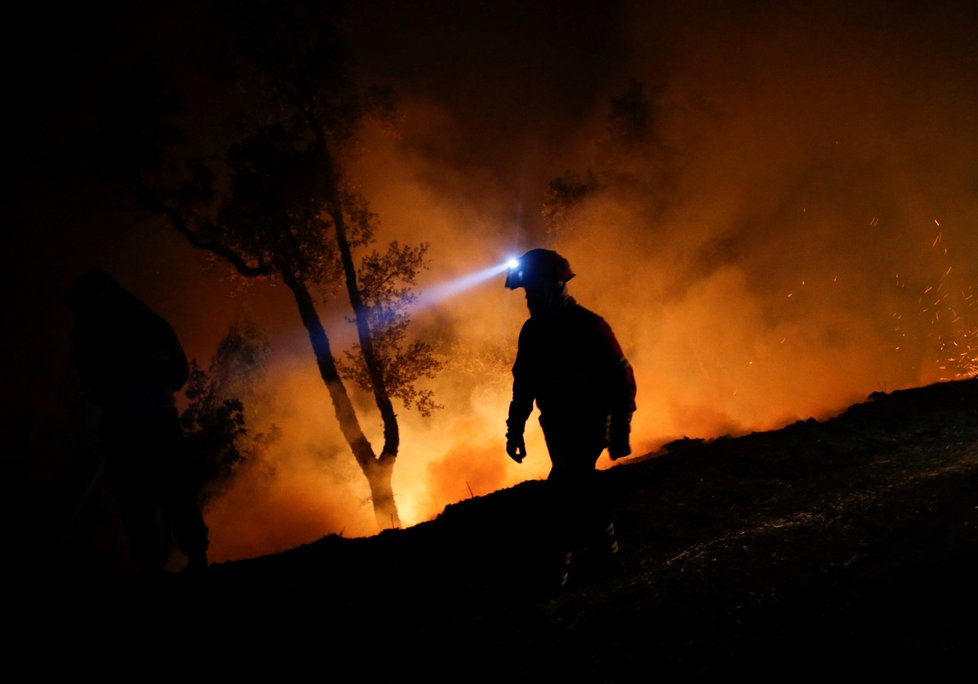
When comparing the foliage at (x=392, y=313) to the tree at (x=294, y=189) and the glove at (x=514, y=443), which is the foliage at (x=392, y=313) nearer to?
the tree at (x=294, y=189)

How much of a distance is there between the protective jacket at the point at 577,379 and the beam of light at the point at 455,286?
1610 cm

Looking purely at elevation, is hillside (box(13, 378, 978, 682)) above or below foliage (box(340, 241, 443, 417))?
below

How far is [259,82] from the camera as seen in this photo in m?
11.2

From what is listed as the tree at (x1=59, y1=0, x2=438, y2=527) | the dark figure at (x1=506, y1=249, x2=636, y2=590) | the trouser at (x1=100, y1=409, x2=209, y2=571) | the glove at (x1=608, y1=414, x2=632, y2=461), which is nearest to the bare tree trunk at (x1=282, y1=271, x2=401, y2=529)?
the tree at (x1=59, y1=0, x2=438, y2=527)

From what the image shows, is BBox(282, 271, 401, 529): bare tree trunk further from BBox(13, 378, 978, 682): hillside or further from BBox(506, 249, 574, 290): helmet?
BBox(506, 249, 574, 290): helmet


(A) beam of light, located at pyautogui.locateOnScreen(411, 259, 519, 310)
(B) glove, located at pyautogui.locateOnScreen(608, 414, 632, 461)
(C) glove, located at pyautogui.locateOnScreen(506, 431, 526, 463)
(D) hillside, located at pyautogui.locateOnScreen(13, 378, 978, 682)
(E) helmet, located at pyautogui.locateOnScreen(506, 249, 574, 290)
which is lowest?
(D) hillside, located at pyautogui.locateOnScreen(13, 378, 978, 682)

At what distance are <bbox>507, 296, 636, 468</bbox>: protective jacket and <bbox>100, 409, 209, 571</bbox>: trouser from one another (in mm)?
3008

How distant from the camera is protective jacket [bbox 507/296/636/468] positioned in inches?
126

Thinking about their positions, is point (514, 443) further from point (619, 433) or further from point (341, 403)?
point (341, 403)

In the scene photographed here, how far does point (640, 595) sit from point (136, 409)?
409cm

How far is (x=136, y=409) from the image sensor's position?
4.07 m

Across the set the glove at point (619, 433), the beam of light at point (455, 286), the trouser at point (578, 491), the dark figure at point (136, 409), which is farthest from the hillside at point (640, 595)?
the beam of light at point (455, 286)

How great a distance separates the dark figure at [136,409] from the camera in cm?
407

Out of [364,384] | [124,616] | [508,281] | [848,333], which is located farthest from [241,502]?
[848,333]
